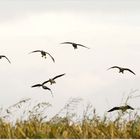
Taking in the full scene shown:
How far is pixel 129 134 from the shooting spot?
10859mm

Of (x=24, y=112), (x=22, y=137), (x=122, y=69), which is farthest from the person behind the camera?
(x=122, y=69)

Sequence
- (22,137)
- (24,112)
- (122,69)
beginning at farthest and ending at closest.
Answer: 1. (122,69)
2. (24,112)
3. (22,137)

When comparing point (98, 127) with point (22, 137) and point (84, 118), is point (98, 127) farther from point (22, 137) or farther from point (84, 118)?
point (22, 137)

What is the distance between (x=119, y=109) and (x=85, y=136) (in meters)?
0.92

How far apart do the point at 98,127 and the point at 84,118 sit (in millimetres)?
326

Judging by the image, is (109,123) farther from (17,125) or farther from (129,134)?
(17,125)

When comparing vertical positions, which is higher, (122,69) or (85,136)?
(122,69)

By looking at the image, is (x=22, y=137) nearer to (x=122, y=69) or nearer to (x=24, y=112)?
(x=24, y=112)

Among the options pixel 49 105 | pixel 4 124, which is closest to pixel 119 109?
pixel 49 105

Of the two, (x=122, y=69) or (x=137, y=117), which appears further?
(x=122, y=69)

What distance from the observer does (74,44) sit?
45.6 ft

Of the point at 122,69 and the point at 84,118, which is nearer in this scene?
the point at 84,118

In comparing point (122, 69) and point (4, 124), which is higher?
point (122, 69)

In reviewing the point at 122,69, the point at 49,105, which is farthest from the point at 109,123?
the point at 122,69
